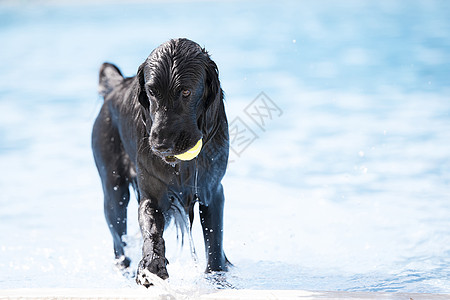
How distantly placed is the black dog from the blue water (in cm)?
35

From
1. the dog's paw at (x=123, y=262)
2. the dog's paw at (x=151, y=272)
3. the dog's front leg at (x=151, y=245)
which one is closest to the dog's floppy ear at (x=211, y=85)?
the dog's front leg at (x=151, y=245)

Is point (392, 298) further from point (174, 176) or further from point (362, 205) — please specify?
point (362, 205)

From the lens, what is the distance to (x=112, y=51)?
1147cm

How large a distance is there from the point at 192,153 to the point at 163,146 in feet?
0.76

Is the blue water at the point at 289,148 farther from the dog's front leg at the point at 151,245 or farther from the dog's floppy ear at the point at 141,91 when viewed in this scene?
the dog's floppy ear at the point at 141,91

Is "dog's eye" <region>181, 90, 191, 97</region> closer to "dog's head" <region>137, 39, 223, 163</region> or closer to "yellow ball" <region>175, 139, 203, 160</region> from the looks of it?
"dog's head" <region>137, 39, 223, 163</region>

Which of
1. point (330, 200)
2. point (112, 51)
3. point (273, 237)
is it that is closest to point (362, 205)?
point (330, 200)

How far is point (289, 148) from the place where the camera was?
249 inches

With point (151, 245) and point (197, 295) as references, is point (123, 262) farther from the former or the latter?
point (197, 295)

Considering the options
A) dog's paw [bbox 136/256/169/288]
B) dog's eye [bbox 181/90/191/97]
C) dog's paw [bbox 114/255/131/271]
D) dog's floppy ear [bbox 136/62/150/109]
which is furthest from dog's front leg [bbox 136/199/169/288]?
dog's paw [bbox 114/255/131/271]

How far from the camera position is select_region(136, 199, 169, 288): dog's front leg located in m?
2.23

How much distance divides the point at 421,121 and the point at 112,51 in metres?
6.50

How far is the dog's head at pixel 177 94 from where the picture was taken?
221 centimetres

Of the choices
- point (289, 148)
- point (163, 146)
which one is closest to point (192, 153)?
point (163, 146)
